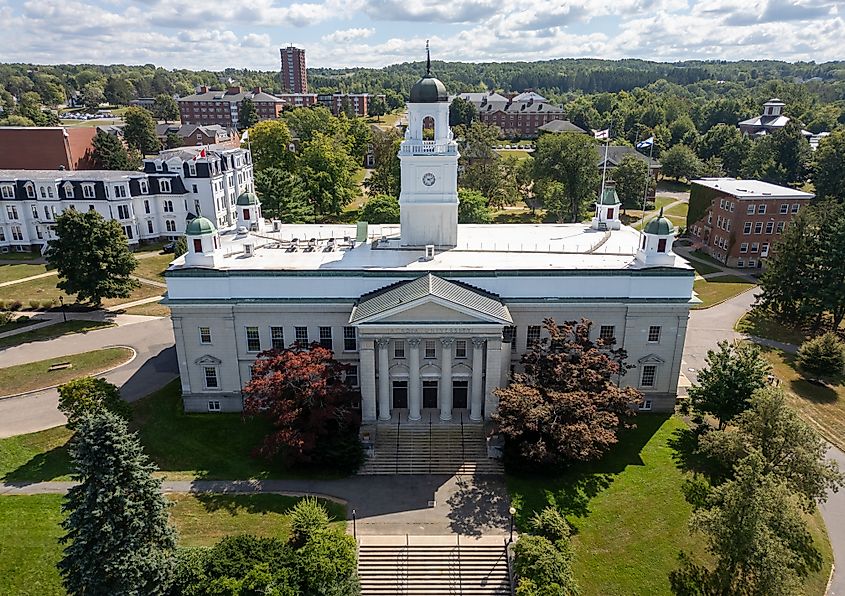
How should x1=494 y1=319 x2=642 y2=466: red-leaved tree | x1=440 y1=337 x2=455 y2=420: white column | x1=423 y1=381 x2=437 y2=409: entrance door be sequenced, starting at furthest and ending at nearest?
x1=423 y1=381 x2=437 y2=409: entrance door < x1=440 y1=337 x2=455 y2=420: white column < x1=494 y1=319 x2=642 y2=466: red-leaved tree

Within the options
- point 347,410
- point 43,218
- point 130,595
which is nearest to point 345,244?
point 347,410

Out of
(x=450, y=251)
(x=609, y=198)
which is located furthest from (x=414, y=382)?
(x=609, y=198)

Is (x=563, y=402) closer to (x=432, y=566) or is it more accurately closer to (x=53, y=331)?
(x=432, y=566)

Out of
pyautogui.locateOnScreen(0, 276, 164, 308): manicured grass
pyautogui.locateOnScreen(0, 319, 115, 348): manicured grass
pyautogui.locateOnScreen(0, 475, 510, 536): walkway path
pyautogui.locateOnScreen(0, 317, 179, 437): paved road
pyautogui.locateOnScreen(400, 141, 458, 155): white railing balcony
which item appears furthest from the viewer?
pyautogui.locateOnScreen(0, 276, 164, 308): manicured grass

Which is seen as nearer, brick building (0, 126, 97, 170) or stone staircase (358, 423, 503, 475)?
stone staircase (358, 423, 503, 475)

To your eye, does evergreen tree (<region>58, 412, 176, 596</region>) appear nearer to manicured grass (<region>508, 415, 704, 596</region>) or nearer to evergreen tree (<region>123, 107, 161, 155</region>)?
manicured grass (<region>508, 415, 704, 596</region>)

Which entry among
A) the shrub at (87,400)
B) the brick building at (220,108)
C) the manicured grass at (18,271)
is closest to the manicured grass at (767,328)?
the shrub at (87,400)

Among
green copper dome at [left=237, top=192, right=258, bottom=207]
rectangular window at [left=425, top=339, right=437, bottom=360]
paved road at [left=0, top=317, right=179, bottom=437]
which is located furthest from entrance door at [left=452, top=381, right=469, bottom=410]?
green copper dome at [left=237, top=192, right=258, bottom=207]
